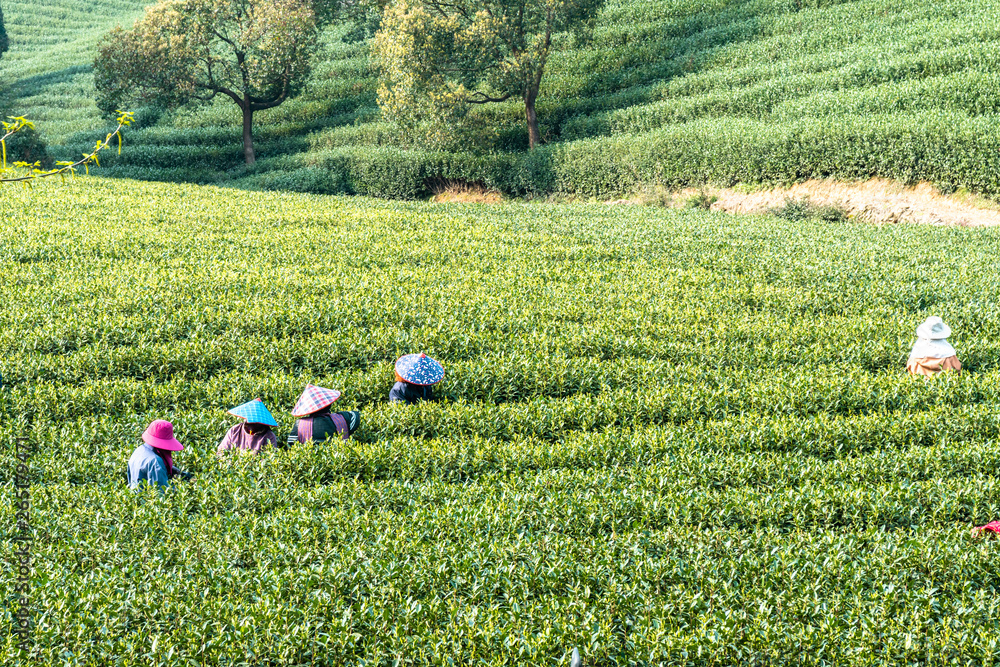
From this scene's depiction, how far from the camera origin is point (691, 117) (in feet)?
123

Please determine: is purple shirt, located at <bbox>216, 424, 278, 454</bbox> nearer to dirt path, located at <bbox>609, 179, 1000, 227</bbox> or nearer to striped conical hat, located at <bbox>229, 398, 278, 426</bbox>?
striped conical hat, located at <bbox>229, 398, 278, 426</bbox>

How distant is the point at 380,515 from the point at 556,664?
263 centimetres

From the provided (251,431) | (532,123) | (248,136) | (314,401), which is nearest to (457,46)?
(532,123)

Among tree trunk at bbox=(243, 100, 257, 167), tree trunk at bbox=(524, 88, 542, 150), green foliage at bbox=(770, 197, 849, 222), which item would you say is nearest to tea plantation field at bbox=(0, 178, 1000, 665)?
green foliage at bbox=(770, 197, 849, 222)

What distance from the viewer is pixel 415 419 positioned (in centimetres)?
1043

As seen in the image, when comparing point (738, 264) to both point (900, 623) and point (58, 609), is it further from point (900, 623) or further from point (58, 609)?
point (58, 609)

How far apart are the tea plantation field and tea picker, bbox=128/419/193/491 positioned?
0.34 m

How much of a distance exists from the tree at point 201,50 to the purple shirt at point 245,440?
3784cm

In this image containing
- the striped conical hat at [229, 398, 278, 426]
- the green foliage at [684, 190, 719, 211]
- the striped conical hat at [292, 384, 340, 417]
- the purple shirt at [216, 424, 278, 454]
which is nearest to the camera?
the striped conical hat at [229, 398, 278, 426]

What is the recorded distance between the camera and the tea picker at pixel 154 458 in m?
8.41

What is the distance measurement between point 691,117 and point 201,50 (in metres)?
26.7

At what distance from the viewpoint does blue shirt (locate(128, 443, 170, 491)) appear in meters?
8.49

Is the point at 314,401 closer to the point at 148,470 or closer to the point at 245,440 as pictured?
the point at 245,440

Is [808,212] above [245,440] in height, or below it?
below
